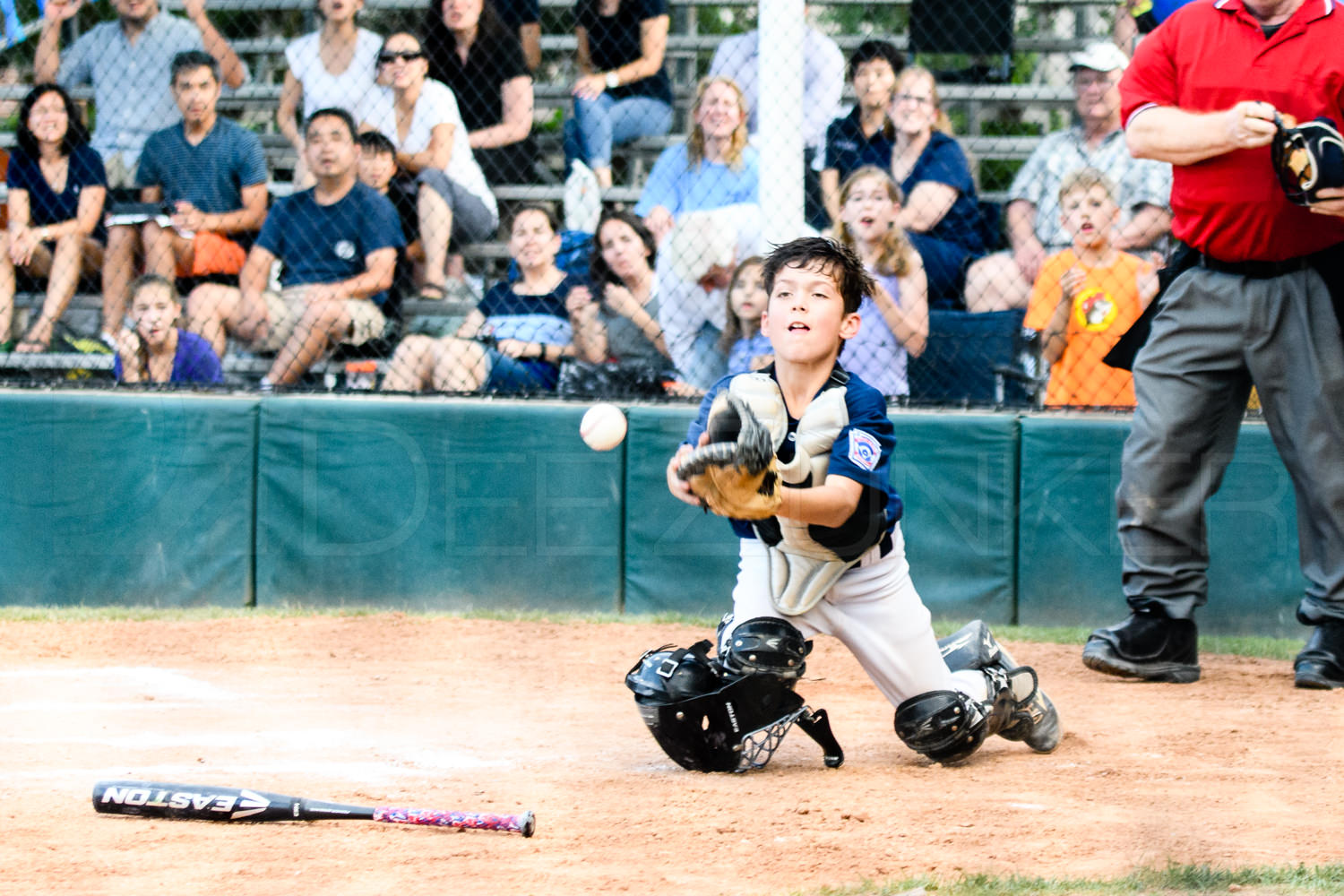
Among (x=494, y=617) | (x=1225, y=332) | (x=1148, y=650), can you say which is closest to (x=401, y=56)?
(x=494, y=617)

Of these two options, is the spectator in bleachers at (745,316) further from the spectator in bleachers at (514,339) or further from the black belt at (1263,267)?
the black belt at (1263,267)

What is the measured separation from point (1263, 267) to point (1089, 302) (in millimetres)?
1512

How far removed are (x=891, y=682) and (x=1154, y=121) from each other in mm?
2267

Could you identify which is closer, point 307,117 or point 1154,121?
point 1154,121

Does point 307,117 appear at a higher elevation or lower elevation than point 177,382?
higher

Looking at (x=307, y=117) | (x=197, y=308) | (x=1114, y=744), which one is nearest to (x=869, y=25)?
(x=307, y=117)

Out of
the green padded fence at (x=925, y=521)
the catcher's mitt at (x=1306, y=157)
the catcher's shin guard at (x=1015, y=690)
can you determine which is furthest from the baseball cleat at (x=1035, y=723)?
the green padded fence at (x=925, y=521)

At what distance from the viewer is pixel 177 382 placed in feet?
21.2

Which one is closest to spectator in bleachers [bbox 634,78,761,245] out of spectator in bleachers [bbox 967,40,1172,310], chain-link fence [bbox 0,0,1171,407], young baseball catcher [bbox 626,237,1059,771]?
chain-link fence [bbox 0,0,1171,407]

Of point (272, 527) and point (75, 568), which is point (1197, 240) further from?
point (75, 568)

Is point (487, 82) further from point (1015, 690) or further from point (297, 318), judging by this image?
point (1015, 690)

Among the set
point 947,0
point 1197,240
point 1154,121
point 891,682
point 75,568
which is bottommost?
point 75,568

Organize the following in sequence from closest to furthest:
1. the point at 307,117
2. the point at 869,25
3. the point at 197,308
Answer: the point at 197,308, the point at 307,117, the point at 869,25

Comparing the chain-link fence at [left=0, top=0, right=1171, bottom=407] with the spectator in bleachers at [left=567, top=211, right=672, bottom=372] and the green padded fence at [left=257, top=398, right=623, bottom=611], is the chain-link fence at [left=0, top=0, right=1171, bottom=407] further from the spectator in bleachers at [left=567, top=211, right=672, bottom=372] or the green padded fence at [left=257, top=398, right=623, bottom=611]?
the green padded fence at [left=257, top=398, right=623, bottom=611]
